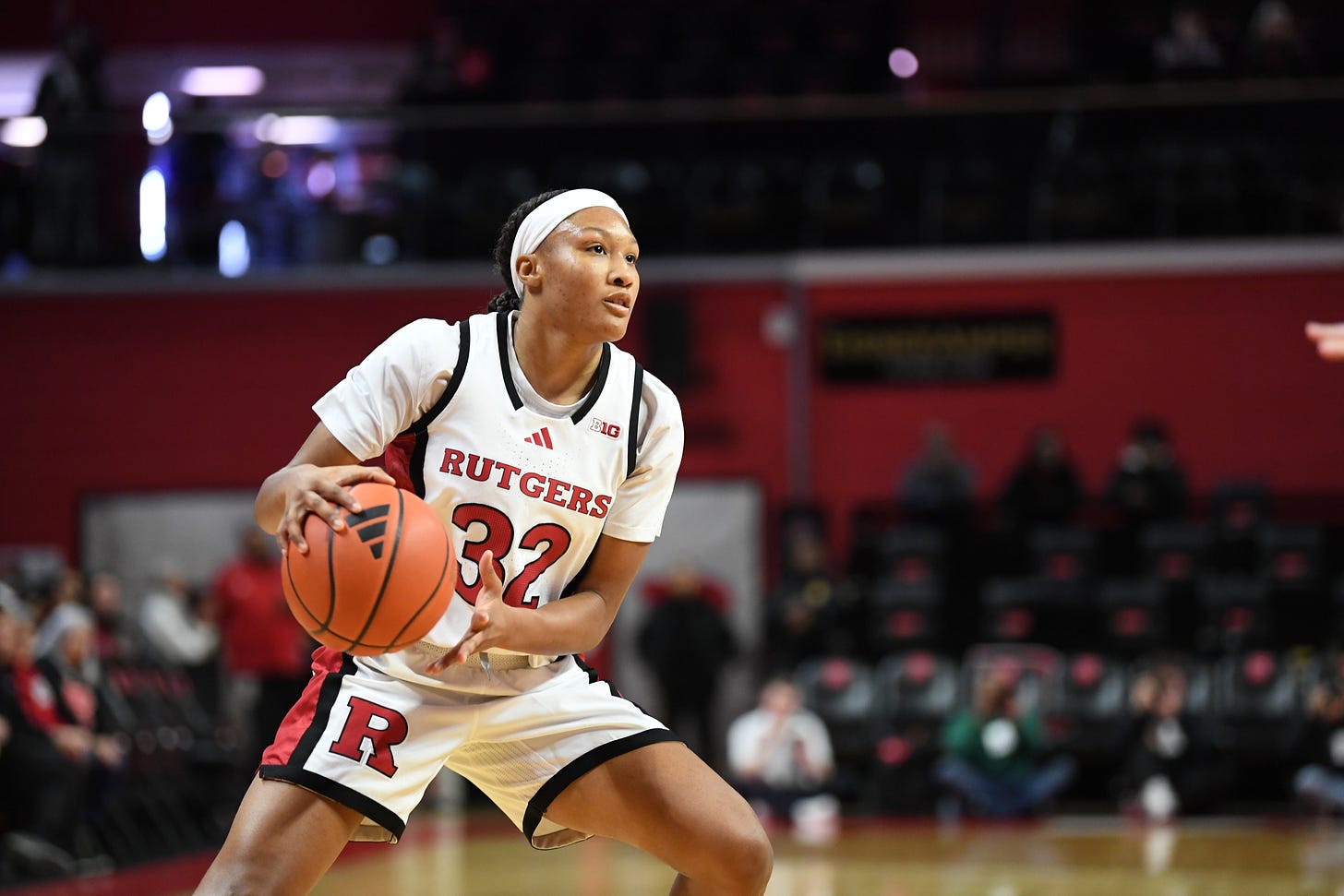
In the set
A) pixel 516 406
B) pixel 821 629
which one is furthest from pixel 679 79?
pixel 516 406

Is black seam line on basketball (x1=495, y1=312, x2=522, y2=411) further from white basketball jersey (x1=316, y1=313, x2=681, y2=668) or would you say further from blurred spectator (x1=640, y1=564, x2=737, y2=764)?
blurred spectator (x1=640, y1=564, x2=737, y2=764)

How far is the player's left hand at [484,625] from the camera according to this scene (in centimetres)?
346

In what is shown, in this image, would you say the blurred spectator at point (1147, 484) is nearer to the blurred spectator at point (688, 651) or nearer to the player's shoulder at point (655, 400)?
the blurred spectator at point (688, 651)

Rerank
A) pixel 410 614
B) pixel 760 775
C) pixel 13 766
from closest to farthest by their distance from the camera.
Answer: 1. pixel 410 614
2. pixel 13 766
3. pixel 760 775

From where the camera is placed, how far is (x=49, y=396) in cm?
1645

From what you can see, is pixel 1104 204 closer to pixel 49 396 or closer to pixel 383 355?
pixel 49 396

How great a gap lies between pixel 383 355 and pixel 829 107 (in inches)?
A: 469

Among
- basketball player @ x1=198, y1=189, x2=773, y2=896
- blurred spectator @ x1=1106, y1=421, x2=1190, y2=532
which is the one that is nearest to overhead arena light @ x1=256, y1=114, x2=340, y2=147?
blurred spectator @ x1=1106, y1=421, x2=1190, y2=532

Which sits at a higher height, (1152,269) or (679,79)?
(679,79)

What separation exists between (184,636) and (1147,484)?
299 inches

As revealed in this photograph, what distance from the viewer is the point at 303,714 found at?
3.79 metres

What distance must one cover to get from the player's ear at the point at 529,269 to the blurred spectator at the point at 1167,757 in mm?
9206

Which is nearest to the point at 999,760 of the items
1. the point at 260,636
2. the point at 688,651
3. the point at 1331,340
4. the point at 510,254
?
the point at 688,651

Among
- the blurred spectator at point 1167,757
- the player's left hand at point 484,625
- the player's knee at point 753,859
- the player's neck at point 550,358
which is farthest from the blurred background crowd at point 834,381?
the player's left hand at point 484,625
